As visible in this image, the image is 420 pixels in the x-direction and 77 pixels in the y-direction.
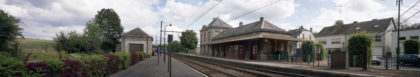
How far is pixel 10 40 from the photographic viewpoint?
7.53 metres

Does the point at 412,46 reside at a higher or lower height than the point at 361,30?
lower

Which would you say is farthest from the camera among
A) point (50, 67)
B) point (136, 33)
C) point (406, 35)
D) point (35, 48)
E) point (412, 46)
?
point (136, 33)

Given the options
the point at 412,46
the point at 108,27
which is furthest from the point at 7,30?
the point at 412,46

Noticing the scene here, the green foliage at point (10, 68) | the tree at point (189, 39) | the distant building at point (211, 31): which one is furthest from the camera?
the tree at point (189, 39)

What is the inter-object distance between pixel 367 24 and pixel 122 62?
132 feet

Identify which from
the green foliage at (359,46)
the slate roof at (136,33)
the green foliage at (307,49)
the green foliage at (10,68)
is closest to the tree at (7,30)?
the green foliage at (10,68)

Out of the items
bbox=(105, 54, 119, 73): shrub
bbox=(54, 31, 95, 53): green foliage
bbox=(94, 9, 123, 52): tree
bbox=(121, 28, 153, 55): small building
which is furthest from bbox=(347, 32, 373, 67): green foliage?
bbox=(94, 9, 123, 52): tree

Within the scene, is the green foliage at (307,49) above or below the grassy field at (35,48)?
below

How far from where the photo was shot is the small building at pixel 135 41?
3225 centimetres

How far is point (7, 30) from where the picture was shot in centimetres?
755

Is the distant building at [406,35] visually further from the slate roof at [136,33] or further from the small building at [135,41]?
the slate roof at [136,33]

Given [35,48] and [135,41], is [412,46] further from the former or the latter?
[135,41]

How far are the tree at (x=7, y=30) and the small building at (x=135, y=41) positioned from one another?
81.3 ft

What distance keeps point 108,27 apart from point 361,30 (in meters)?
49.0
